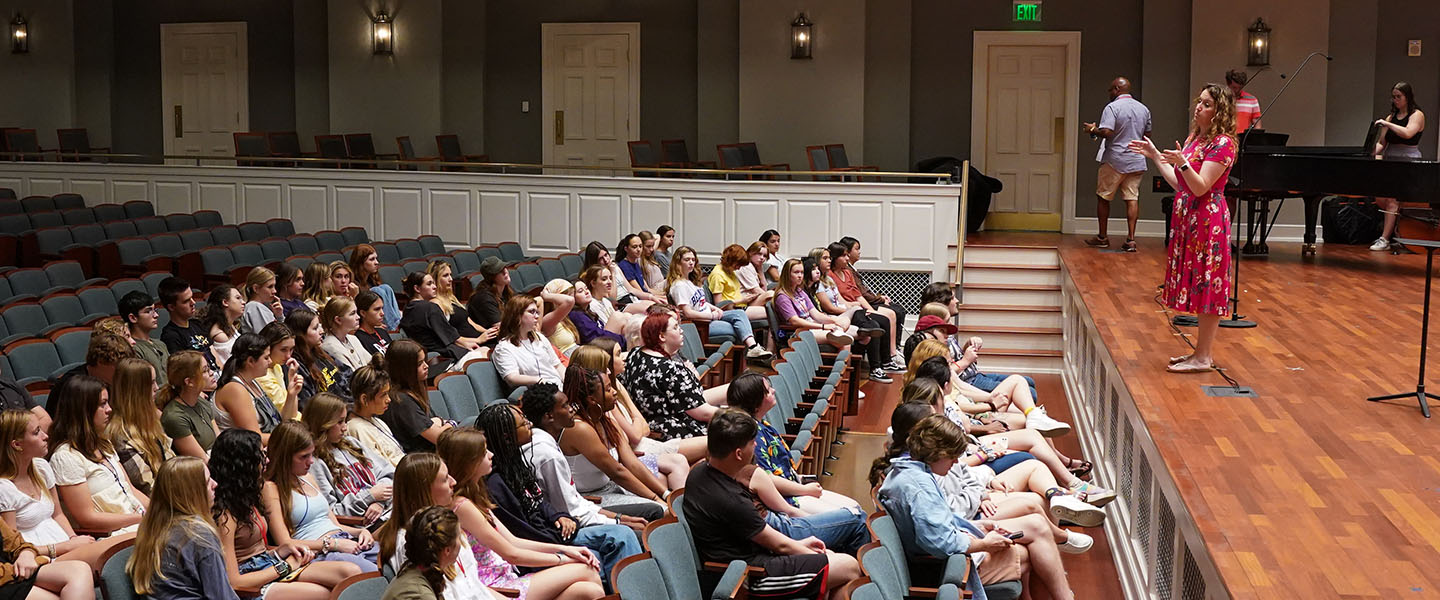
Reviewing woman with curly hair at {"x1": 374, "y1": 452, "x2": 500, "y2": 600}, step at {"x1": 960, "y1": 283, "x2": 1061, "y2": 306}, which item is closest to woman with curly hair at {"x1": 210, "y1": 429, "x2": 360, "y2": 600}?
woman with curly hair at {"x1": 374, "y1": 452, "x2": 500, "y2": 600}

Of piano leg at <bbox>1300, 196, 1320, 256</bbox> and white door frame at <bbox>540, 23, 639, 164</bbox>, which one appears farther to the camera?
white door frame at <bbox>540, 23, 639, 164</bbox>

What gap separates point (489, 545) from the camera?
4.06m

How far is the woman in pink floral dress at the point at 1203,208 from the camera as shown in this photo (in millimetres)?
5434

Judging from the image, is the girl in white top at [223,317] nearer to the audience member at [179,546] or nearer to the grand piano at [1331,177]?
the audience member at [179,546]

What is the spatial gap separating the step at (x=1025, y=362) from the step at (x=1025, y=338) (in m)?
0.08

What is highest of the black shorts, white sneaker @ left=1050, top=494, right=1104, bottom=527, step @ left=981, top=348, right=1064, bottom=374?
the black shorts

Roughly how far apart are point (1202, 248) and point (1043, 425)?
1672 mm

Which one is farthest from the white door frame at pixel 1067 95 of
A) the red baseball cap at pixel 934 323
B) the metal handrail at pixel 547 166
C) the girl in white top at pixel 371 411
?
the girl in white top at pixel 371 411

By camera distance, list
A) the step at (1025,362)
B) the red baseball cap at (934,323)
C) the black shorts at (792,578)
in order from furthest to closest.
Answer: the step at (1025,362), the red baseball cap at (934,323), the black shorts at (792,578)

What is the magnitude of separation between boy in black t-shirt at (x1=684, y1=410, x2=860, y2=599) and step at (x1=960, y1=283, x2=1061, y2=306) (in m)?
7.25

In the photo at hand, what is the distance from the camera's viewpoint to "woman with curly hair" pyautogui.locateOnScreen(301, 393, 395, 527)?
182 inches

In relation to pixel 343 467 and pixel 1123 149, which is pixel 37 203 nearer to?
pixel 343 467

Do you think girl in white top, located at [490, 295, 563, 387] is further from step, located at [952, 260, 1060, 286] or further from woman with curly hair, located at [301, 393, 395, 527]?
step, located at [952, 260, 1060, 286]

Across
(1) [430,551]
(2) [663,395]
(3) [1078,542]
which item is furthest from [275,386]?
(3) [1078,542]
